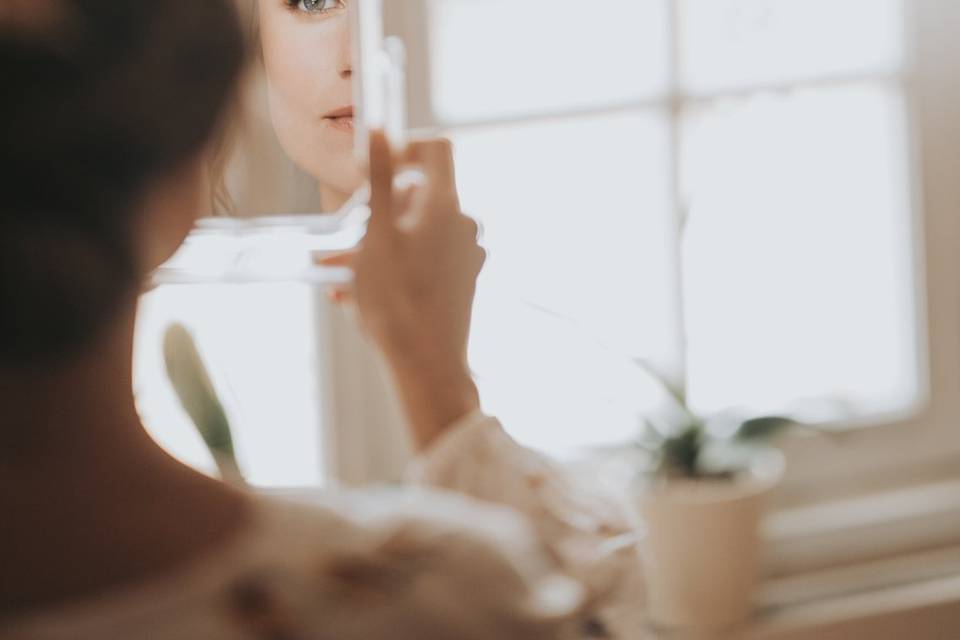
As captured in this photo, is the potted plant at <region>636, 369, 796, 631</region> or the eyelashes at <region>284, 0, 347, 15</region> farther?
the potted plant at <region>636, 369, 796, 631</region>

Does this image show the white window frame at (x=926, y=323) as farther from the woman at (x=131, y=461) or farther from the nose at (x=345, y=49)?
the woman at (x=131, y=461)

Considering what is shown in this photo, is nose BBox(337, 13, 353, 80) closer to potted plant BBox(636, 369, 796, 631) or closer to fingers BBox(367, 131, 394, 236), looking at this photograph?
fingers BBox(367, 131, 394, 236)

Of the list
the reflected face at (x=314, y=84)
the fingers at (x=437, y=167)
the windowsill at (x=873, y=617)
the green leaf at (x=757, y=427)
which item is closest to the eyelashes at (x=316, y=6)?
the reflected face at (x=314, y=84)

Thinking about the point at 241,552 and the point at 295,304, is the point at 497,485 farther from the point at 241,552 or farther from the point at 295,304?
the point at 295,304

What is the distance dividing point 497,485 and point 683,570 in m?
0.83

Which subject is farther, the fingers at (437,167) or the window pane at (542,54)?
the window pane at (542,54)

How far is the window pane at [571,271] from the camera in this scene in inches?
48.9

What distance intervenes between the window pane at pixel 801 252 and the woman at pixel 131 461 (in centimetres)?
102

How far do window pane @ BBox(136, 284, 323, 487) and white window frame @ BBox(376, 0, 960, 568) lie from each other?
0.46 metres

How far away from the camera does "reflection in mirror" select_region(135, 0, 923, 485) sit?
1.19 meters

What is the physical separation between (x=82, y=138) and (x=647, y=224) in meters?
1.06

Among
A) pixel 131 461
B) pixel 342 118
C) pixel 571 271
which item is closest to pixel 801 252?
pixel 571 271

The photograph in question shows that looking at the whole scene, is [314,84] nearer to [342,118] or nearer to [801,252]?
[342,118]

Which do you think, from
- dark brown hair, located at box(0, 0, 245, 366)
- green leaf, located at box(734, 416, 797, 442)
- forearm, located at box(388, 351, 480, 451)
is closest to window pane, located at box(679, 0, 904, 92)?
green leaf, located at box(734, 416, 797, 442)
